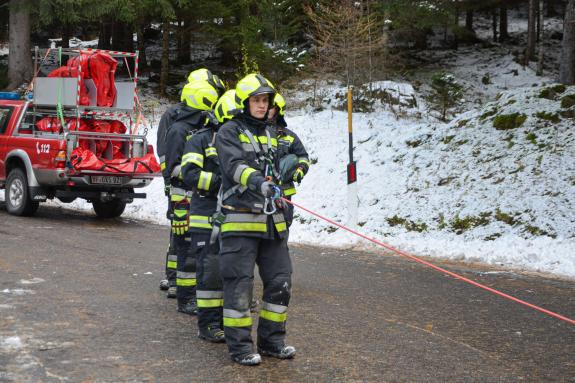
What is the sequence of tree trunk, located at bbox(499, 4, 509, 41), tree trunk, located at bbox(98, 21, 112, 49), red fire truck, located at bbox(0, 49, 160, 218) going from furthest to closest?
tree trunk, located at bbox(499, 4, 509, 41) < tree trunk, located at bbox(98, 21, 112, 49) < red fire truck, located at bbox(0, 49, 160, 218)

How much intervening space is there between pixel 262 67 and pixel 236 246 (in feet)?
60.9

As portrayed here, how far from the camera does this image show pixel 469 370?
528cm

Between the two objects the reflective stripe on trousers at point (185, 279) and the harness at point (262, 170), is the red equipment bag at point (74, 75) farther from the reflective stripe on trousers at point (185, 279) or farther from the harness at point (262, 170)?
the harness at point (262, 170)

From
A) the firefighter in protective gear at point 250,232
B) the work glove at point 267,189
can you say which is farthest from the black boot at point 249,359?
the work glove at point 267,189

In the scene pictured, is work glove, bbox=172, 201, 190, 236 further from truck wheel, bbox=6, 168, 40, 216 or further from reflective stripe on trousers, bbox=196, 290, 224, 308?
truck wheel, bbox=6, 168, 40, 216

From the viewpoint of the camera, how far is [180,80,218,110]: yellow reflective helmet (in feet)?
22.1

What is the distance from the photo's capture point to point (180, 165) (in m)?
6.89

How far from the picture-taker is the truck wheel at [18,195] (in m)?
13.1

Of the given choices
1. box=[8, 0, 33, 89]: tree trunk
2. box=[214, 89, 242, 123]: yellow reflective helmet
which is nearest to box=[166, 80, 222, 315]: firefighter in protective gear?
box=[214, 89, 242, 123]: yellow reflective helmet

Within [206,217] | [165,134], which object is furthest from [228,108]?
[165,134]

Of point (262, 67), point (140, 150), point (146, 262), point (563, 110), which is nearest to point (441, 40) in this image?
point (262, 67)

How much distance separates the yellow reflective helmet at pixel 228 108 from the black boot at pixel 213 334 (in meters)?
1.56

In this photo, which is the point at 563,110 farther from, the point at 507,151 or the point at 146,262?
the point at 146,262

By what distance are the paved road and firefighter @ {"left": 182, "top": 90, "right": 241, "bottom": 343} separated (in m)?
0.22
